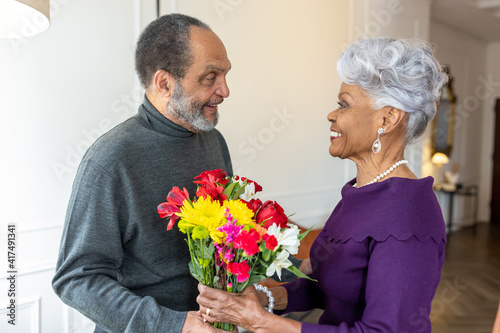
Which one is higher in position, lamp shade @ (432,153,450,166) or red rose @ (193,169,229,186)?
red rose @ (193,169,229,186)

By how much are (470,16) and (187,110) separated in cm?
723

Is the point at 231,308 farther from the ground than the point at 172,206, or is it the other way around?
the point at 172,206

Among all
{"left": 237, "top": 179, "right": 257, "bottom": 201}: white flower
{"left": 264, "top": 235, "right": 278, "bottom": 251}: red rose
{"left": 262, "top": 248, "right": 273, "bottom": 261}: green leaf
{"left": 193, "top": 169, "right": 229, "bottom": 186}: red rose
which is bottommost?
{"left": 262, "top": 248, "right": 273, "bottom": 261}: green leaf

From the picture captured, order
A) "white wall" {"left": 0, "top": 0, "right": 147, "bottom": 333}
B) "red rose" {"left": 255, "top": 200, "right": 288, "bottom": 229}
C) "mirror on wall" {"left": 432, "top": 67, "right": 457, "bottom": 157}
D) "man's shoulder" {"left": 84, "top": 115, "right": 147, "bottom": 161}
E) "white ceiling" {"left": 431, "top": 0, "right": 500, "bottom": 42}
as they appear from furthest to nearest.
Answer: "mirror on wall" {"left": 432, "top": 67, "right": 457, "bottom": 157}
"white ceiling" {"left": 431, "top": 0, "right": 500, "bottom": 42}
"white wall" {"left": 0, "top": 0, "right": 147, "bottom": 333}
"man's shoulder" {"left": 84, "top": 115, "right": 147, "bottom": 161}
"red rose" {"left": 255, "top": 200, "right": 288, "bottom": 229}

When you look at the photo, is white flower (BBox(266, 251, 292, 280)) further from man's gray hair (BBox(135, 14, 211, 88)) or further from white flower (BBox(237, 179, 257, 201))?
man's gray hair (BBox(135, 14, 211, 88))

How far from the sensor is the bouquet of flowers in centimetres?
120

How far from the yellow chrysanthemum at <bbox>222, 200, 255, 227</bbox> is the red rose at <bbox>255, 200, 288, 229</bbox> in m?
0.05

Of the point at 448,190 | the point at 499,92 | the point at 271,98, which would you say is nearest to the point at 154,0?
the point at 271,98

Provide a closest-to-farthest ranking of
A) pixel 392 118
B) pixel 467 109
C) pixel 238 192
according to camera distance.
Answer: pixel 238 192 → pixel 392 118 → pixel 467 109

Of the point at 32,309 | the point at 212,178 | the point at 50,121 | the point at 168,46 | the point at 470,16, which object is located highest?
the point at 470,16

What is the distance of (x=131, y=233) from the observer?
60.4 inches

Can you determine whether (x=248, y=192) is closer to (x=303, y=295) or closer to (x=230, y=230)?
Answer: (x=230, y=230)

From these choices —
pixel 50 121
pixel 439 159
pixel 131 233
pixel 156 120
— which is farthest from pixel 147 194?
pixel 439 159

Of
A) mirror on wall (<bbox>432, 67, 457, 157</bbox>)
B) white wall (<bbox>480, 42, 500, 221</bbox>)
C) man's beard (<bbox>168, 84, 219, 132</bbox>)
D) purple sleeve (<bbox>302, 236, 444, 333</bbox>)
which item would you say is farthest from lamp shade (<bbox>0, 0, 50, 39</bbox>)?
white wall (<bbox>480, 42, 500, 221</bbox>)
